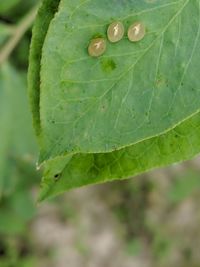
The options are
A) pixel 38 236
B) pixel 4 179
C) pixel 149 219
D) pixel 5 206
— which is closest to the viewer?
pixel 4 179

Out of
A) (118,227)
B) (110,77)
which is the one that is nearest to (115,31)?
(110,77)

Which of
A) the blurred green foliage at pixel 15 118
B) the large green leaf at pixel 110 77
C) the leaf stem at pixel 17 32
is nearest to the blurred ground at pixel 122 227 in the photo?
the blurred green foliage at pixel 15 118

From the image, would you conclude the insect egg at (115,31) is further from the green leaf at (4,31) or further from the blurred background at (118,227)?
the blurred background at (118,227)

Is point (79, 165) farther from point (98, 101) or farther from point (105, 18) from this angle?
point (105, 18)

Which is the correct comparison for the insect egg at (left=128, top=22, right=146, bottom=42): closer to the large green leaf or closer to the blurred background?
the large green leaf

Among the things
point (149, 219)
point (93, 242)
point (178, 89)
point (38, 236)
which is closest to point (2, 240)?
point (38, 236)

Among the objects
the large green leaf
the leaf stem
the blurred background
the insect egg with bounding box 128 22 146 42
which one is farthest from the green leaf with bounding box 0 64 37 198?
the insect egg with bounding box 128 22 146 42

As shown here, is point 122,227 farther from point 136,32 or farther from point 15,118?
point 136,32
